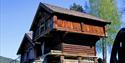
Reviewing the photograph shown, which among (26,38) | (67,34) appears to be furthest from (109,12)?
(67,34)

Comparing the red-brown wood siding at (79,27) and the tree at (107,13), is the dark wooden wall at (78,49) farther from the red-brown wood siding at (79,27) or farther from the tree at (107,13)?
the tree at (107,13)

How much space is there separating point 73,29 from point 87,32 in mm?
1543

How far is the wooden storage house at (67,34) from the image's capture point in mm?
22797

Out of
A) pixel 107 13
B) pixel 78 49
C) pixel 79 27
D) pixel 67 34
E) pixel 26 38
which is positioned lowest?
pixel 78 49

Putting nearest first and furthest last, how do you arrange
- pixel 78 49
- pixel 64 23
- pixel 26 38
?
pixel 64 23 < pixel 78 49 < pixel 26 38

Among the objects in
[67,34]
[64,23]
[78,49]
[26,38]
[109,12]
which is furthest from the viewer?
[109,12]

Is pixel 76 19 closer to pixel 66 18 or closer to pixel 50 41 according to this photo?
pixel 66 18

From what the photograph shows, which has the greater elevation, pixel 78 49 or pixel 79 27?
pixel 79 27

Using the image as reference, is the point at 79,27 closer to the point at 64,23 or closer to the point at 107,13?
the point at 64,23

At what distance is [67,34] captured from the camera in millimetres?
23891

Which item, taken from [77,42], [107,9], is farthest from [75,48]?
[107,9]

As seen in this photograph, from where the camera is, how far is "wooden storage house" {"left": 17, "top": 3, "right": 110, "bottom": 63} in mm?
22797

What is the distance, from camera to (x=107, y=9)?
1428 inches

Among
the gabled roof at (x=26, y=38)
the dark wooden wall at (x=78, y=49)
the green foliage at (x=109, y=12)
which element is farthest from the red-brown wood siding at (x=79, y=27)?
the green foliage at (x=109, y=12)
